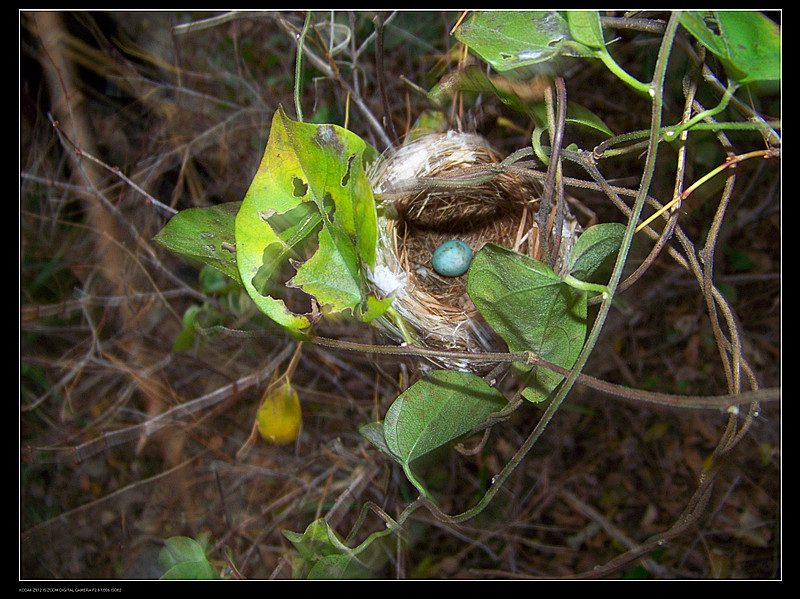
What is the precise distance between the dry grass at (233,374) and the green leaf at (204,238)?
0.58m

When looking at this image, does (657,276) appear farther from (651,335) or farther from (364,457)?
(364,457)

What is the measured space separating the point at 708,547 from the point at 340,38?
1517 mm

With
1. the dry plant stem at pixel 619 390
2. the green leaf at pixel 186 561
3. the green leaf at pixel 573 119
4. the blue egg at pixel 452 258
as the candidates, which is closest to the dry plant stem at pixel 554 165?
the green leaf at pixel 573 119

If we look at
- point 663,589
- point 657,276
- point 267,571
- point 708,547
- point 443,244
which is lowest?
point 708,547

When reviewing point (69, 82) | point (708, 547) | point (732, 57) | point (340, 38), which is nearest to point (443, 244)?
point (340, 38)

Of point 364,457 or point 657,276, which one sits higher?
point 657,276

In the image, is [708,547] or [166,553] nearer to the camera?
[166,553]

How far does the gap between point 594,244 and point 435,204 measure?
1.75 ft

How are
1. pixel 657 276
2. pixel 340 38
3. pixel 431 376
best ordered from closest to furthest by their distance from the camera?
1. pixel 431 376
2. pixel 340 38
3. pixel 657 276

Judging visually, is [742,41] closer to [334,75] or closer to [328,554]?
[334,75]

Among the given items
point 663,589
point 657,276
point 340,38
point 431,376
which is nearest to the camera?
point 431,376

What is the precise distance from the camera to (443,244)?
1096mm

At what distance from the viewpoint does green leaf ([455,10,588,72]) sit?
1.66ft

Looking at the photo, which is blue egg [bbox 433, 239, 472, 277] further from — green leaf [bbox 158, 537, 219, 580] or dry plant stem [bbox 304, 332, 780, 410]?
green leaf [bbox 158, 537, 219, 580]
